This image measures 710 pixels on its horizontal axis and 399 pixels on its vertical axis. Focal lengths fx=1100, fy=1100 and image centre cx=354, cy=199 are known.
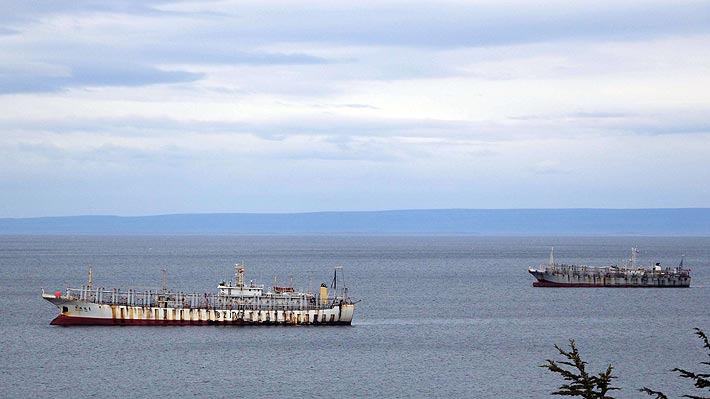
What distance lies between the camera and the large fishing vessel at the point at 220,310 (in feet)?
366

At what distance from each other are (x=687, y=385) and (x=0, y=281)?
145 metres

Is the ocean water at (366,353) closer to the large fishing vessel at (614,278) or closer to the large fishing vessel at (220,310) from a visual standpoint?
the large fishing vessel at (220,310)

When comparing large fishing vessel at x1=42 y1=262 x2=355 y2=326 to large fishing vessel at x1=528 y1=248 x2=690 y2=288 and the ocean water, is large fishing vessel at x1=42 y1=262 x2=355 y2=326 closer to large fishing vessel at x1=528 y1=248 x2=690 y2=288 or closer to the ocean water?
the ocean water

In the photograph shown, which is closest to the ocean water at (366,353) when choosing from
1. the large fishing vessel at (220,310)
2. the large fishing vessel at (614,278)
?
the large fishing vessel at (220,310)

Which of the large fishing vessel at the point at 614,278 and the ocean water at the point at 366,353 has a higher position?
the large fishing vessel at the point at 614,278

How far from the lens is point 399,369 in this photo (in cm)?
8744

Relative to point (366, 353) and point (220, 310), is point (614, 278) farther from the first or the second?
point (366, 353)

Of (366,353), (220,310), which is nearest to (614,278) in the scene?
(220,310)

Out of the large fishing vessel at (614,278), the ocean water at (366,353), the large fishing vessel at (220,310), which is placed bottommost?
the ocean water at (366,353)

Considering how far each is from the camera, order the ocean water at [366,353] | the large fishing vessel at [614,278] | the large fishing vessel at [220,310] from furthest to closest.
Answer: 1. the large fishing vessel at [614,278]
2. the large fishing vessel at [220,310]
3. the ocean water at [366,353]

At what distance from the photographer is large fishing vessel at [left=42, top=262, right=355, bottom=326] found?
112 m

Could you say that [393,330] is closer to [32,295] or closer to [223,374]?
[223,374]

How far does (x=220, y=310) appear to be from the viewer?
11350cm

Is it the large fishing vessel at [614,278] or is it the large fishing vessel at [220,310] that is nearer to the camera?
the large fishing vessel at [220,310]
